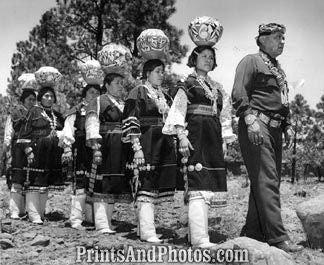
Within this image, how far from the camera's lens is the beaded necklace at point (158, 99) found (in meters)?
6.01

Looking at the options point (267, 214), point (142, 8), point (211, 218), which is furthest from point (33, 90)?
point (142, 8)

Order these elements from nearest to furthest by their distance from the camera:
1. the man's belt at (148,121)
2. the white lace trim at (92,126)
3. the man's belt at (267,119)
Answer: the man's belt at (267,119) → the man's belt at (148,121) → the white lace trim at (92,126)

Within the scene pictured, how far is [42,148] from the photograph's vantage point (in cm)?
788

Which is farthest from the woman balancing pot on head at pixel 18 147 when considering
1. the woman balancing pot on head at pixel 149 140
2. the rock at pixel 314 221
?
the rock at pixel 314 221

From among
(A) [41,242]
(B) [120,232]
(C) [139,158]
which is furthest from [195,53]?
(A) [41,242]

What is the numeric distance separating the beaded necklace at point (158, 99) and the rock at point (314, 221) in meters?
1.93

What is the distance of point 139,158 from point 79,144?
200cm

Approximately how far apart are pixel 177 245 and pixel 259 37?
2.51 m

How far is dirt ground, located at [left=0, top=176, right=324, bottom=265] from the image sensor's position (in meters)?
5.19

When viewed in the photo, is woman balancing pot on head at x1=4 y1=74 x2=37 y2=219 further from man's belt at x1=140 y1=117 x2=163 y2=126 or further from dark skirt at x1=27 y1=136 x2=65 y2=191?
man's belt at x1=140 y1=117 x2=163 y2=126

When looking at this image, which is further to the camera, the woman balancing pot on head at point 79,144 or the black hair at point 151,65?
the woman balancing pot on head at point 79,144

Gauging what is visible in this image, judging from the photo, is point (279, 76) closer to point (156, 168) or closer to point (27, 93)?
point (156, 168)

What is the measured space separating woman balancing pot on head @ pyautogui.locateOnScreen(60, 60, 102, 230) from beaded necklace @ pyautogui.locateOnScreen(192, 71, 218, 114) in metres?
2.13

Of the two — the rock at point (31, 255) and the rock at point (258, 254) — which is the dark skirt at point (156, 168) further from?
the rock at point (258, 254)
